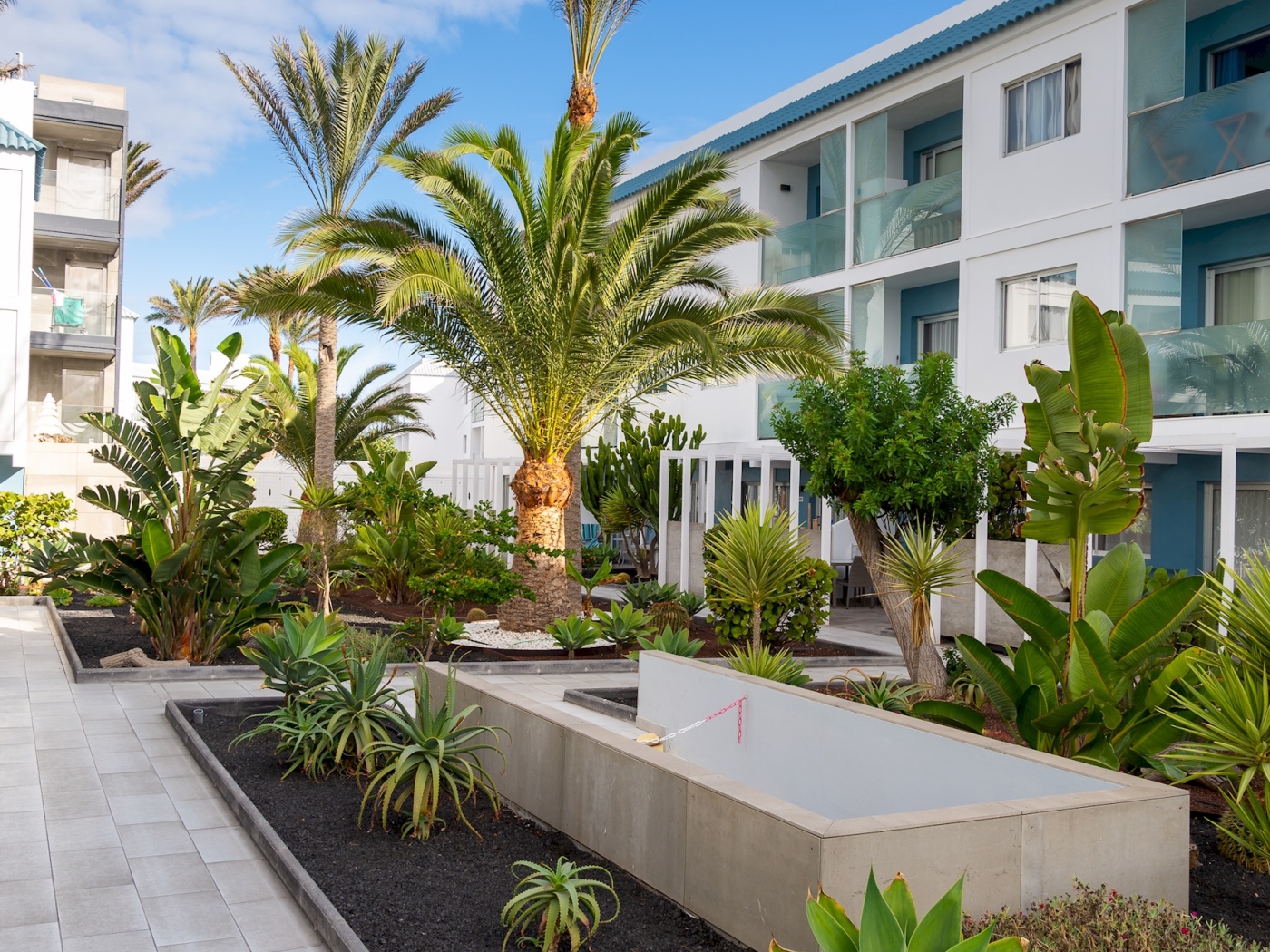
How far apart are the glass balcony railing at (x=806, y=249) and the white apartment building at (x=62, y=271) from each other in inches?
566

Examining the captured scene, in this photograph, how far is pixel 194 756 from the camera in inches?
315

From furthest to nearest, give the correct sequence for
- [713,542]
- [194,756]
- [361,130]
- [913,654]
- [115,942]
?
1. [361,130]
2. [713,542]
3. [913,654]
4. [194,756]
5. [115,942]

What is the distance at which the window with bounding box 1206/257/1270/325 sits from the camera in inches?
593

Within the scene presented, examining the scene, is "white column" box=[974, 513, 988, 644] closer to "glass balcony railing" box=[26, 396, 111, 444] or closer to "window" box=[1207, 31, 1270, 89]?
"window" box=[1207, 31, 1270, 89]

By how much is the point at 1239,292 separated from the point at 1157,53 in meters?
3.48

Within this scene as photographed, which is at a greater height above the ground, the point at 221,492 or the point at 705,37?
the point at 705,37

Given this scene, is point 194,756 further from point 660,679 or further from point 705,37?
point 705,37

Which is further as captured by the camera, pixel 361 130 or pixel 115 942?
pixel 361 130

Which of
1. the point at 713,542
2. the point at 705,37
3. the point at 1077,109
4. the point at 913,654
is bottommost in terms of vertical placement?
the point at 913,654

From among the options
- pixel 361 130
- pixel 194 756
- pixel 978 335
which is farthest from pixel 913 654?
pixel 361 130

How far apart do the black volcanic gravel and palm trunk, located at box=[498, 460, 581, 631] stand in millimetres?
9786

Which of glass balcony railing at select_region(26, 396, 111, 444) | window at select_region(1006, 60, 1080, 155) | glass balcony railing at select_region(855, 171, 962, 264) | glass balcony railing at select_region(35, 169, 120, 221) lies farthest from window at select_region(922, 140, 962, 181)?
glass balcony railing at select_region(35, 169, 120, 221)

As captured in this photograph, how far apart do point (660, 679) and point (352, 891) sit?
4032mm

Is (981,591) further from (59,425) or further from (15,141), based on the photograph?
(59,425)
